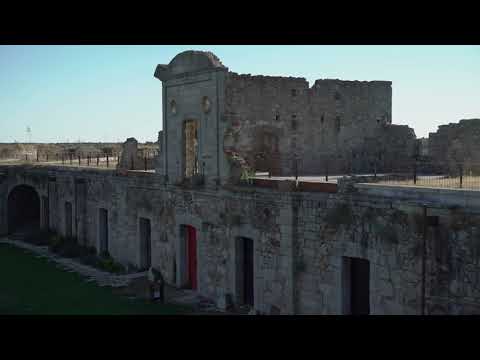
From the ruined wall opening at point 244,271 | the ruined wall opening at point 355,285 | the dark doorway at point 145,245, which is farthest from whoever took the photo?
the dark doorway at point 145,245

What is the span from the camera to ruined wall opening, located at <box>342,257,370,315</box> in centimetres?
1134

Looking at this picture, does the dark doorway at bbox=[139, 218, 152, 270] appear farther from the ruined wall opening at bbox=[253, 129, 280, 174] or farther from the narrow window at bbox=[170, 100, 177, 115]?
the ruined wall opening at bbox=[253, 129, 280, 174]

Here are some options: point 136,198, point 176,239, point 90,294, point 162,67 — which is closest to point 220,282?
point 176,239

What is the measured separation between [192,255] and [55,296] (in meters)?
4.40

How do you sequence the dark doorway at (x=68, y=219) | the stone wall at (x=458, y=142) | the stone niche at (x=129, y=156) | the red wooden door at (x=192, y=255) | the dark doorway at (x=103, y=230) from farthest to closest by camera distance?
the dark doorway at (x=68, y=219)
the dark doorway at (x=103, y=230)
the stone niche at (x=129, y=156)
the red wooden door at (x=192, y=255)
the stone wall at (x=458, y=142)

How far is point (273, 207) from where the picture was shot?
13172 mm

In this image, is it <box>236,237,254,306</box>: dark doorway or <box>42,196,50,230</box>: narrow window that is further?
<box>42,196,50,230</box>: narrow window

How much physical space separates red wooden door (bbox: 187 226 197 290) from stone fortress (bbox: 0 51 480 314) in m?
0.05

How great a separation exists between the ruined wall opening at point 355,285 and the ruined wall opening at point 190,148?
6.91m

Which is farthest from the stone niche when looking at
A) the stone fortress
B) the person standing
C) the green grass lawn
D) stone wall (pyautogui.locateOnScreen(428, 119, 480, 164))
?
stone wall (pyautogui.locateOnScreen(428, 119, 480, 164))

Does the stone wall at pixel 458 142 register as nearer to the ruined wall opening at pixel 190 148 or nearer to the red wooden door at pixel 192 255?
the ruined wall opening at pixel 190 148

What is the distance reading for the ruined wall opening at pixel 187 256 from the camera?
17.2 meters

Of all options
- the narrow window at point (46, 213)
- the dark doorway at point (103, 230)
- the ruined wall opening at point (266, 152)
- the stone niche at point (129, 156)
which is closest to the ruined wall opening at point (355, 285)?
the ruined wall opening at point (266, 152)
